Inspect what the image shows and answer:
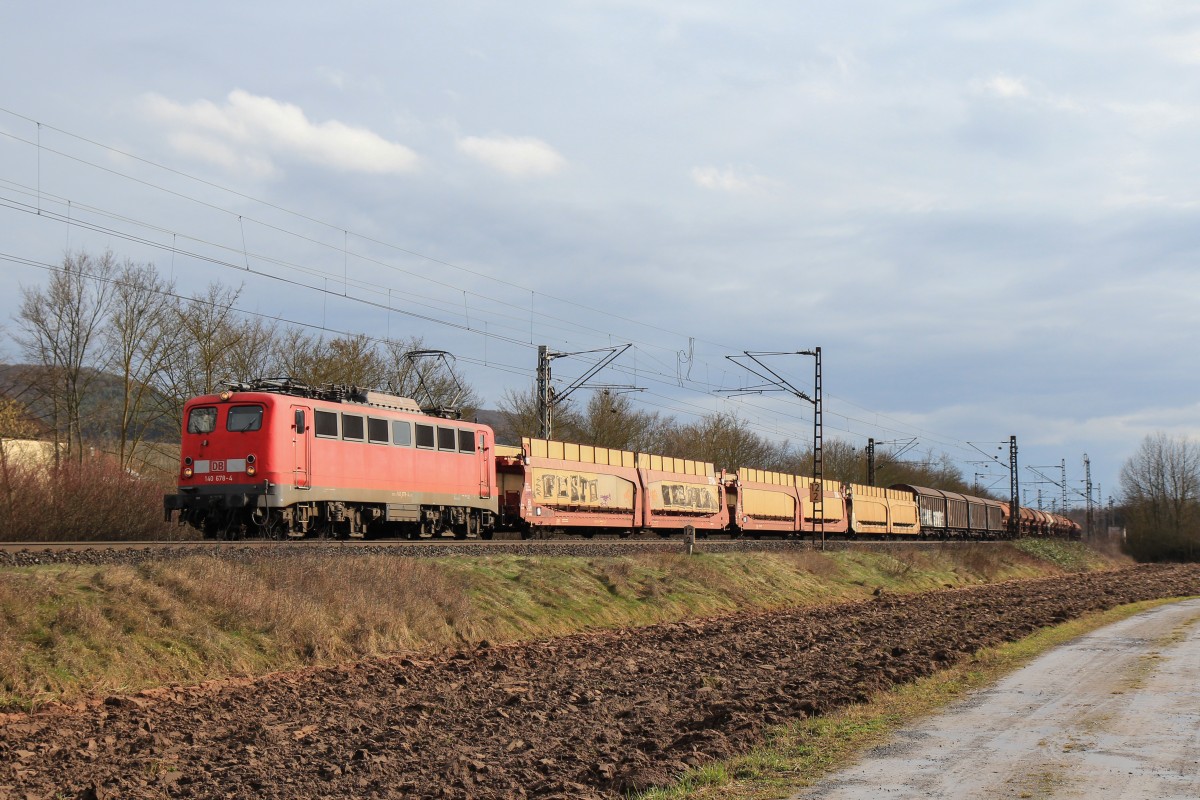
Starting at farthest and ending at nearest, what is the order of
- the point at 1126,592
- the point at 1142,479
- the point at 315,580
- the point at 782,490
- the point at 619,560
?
the point at 1142,479 → the point at 782,490 → the point at 1126,592 → the point at 619,560 → the point at 315,580

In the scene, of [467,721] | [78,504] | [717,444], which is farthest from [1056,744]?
[717,444]

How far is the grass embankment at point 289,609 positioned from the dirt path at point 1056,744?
8377 mm

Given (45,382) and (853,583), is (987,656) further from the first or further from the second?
(45,382)

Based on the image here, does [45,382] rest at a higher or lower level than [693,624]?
higher

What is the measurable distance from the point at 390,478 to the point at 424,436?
6.71 ft

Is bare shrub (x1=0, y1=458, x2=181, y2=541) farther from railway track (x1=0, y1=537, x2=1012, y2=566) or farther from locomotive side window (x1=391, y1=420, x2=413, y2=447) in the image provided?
locomotive side window (x1=391, y1=420, x2=413, y2=447)

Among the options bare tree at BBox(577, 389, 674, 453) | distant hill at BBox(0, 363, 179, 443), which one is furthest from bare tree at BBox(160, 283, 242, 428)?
bare tree at BBox(577, 389, 674, 453)

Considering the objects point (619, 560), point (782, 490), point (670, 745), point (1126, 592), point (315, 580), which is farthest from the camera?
point (782, 490)

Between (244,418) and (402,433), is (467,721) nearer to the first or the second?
(244,418)

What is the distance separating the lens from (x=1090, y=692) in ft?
45.8

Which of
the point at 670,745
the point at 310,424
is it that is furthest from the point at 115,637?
the point at 310,424

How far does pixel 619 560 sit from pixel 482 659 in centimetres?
925

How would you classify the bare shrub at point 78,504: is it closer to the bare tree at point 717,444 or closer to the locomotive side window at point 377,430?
the locomotive side window at point 377,430

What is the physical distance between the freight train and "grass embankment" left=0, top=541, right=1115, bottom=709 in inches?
192
